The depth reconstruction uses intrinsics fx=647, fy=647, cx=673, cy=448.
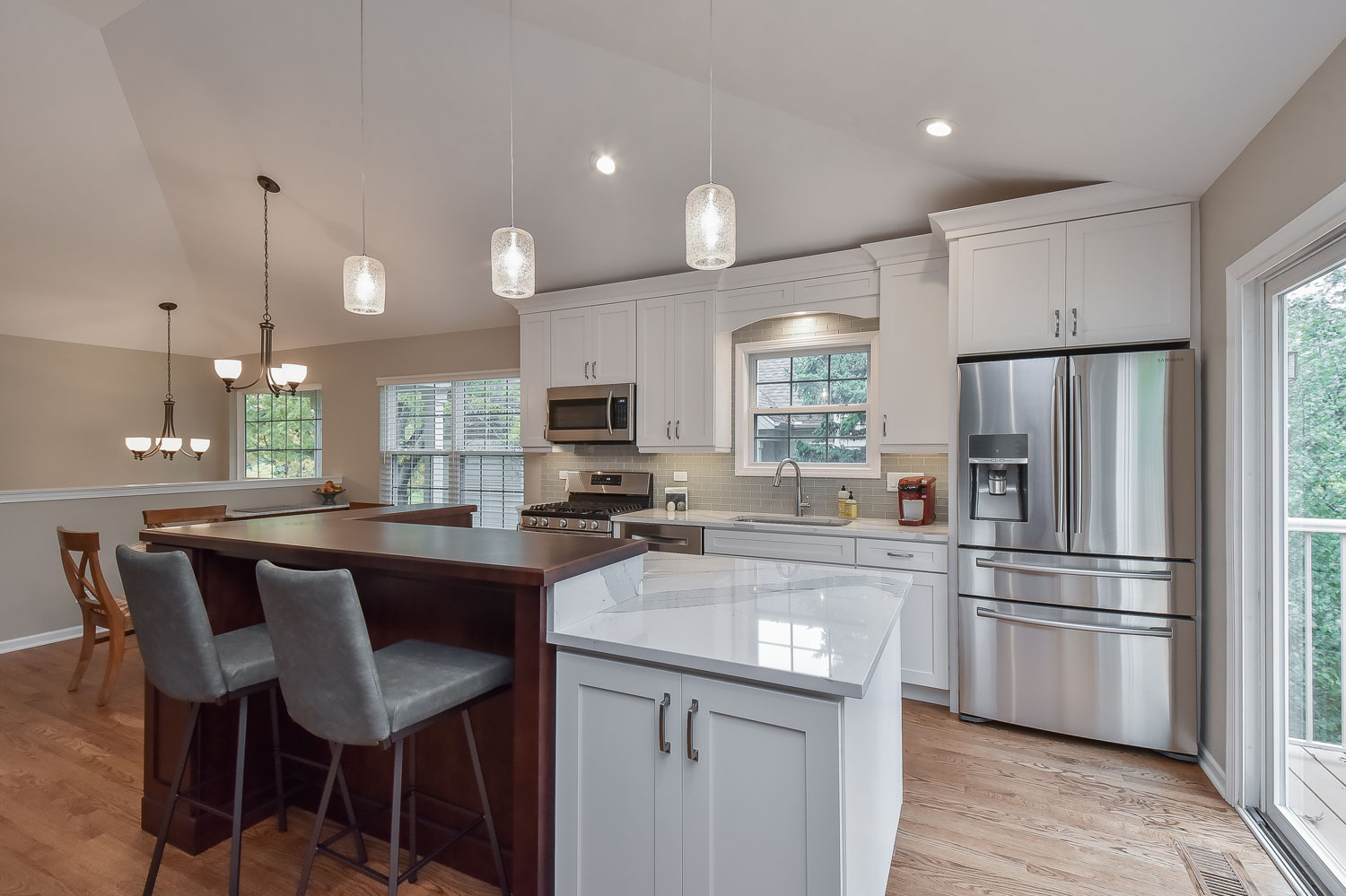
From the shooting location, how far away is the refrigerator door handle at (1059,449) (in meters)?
2.83

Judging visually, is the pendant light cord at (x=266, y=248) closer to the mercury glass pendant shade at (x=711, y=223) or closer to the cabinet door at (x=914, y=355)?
the mercury glass pendant shade at (x=711, y=223)

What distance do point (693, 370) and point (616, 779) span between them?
294 cm

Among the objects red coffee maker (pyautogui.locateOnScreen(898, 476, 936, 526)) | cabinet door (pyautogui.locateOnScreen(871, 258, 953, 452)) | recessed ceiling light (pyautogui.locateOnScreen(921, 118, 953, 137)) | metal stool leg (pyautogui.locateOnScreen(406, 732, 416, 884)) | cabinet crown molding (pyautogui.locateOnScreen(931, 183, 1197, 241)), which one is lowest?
metal stool leg (pyautogui.locateOnScreen(406, 732, 416, 884))

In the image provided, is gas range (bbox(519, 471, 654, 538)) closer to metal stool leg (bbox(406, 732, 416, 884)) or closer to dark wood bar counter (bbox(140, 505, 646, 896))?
dark wood bar counter (bbox(140, 505, 646, 896))

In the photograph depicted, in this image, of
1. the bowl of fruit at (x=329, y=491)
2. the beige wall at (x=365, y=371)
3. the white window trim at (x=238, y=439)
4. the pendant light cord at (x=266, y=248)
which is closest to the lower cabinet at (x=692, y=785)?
the pendant light cord at (x=266, y=248)

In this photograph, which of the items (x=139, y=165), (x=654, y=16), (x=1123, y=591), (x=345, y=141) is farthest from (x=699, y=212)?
(x=139, y=165)

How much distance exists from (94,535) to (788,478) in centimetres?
393

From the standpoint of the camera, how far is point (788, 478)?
4.18 meters

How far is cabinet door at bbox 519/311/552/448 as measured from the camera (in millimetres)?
4707

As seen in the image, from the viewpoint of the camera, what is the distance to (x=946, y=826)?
2232 mm

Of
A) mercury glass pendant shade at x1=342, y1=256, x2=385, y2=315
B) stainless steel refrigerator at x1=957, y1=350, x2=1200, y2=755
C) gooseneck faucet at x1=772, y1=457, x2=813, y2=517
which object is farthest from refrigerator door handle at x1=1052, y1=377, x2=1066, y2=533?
mercury glass pendant shade at x1=342, y1=256, x2=385, y2=315

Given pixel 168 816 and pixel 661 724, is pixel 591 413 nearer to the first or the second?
pixel 168 816

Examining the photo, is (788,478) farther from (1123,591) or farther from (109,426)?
(109,426)

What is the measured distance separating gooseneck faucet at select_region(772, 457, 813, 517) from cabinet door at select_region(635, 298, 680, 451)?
75 centimetres
